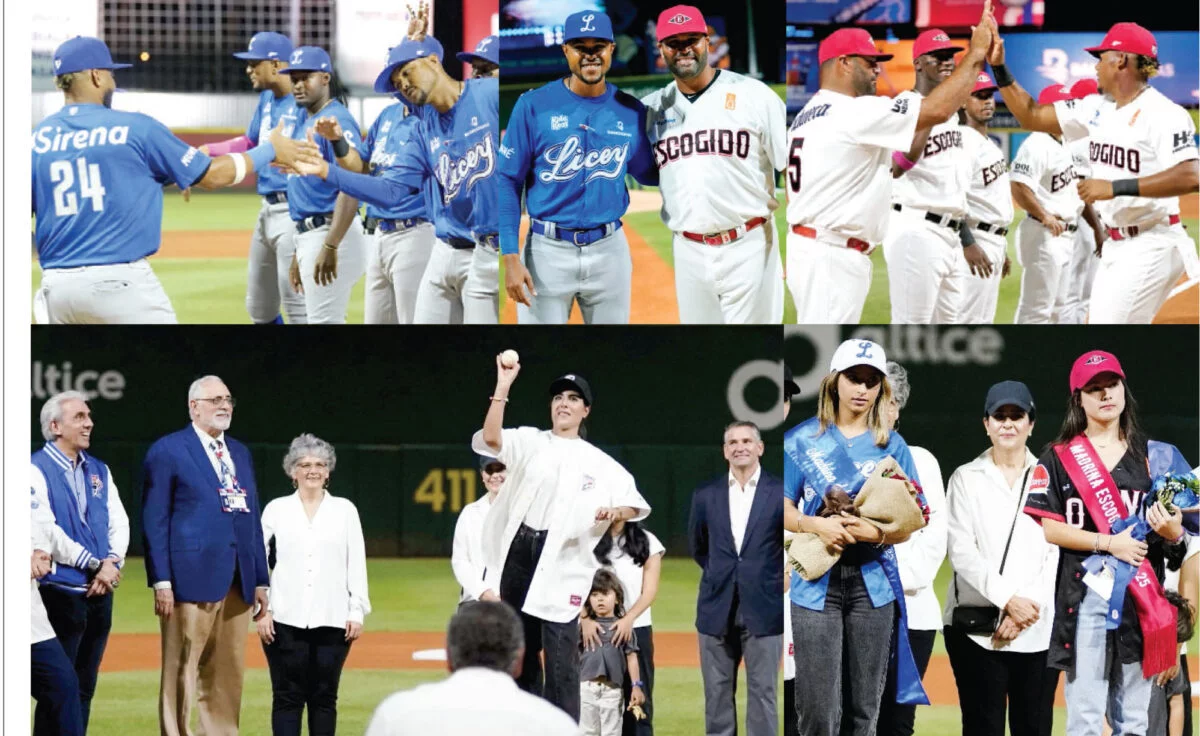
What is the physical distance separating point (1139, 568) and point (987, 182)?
1477 mm

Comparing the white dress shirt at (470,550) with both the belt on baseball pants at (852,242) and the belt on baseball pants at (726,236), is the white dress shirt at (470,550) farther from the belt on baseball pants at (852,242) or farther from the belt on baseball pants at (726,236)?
the belt on baseball pants at (852,242)

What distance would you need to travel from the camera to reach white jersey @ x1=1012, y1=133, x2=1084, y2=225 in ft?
18.1

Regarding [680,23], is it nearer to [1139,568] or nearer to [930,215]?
[930,215]

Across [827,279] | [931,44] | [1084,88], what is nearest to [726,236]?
[827,279]

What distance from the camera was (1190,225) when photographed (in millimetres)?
5418

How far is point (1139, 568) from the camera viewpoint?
5102 mm

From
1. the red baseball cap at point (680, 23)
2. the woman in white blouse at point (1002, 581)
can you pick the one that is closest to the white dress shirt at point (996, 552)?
the woman in white blouse at point (1002, 581)

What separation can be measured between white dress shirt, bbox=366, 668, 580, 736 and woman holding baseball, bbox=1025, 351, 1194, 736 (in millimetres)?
2598

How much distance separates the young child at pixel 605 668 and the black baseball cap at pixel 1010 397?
150 cm

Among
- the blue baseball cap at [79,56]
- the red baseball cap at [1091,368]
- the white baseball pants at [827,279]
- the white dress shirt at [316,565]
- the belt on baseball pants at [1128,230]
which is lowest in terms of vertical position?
the white dress shirt at [316,565]

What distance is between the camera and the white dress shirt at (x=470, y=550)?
5.45 meters

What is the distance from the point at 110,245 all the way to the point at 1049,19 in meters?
3.53

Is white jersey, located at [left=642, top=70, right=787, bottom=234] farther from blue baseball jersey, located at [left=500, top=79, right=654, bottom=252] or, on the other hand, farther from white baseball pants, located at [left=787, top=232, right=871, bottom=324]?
white baseball pants, located at [left=787, top=232, right=871, bottom=324]

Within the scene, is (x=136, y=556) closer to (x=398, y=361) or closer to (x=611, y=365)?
(x=398, y=361)
